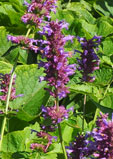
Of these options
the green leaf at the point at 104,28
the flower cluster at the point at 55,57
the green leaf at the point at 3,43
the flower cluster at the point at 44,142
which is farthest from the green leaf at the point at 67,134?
the green leaf at the point at 104,28

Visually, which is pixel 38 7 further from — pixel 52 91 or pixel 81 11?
pixel 81 11

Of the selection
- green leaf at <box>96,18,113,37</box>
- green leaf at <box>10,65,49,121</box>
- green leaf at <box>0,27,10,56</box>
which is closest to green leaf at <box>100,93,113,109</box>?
green leaf at <box>10,65,49,121</box>

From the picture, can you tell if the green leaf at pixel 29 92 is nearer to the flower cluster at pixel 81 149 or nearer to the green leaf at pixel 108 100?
the green leaf at pixel 108 100

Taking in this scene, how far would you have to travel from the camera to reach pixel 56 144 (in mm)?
2590

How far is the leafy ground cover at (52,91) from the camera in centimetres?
179

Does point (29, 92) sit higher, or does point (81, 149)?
point (81, 149)

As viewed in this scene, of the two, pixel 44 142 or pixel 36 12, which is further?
pixel 36 12

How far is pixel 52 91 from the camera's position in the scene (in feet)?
9.07

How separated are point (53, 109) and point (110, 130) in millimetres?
458

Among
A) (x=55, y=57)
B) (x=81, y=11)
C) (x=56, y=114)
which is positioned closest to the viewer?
(x=55, y=57)

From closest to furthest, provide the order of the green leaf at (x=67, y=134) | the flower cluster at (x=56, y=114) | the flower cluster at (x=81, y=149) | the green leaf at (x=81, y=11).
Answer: the flower cluster at (x=81, y=149) → the flower cluster at (x=56, y=114) → the green leaf at (x=67, y=134) → the green leaf at (x=81, y=11)

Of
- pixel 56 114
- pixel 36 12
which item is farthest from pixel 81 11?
pixel 56 114

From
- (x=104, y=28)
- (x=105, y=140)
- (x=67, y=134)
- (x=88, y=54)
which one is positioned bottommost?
(x=67, y=134)

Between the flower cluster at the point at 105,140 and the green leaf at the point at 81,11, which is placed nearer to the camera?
the flower cluster at the point at 105,140
